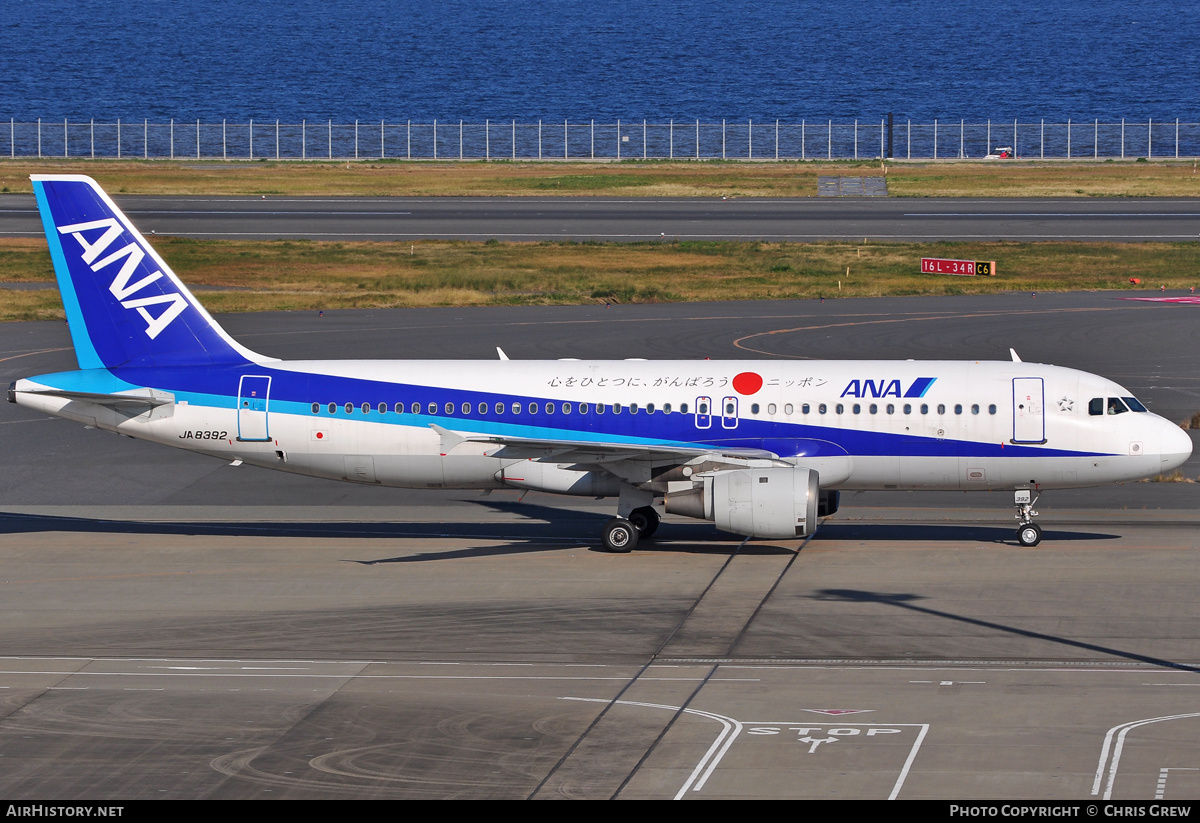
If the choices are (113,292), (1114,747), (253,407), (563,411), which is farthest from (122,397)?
(1114,747)

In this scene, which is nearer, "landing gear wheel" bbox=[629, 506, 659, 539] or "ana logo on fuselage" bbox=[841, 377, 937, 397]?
"ana logo on fuselage" bbox=[841, 377, 937, 397]

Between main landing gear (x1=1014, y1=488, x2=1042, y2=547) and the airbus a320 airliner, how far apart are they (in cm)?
5

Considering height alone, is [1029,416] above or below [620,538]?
above

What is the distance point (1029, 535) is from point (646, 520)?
9.88 metres

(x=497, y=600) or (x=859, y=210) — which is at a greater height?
(x=859, y=210)

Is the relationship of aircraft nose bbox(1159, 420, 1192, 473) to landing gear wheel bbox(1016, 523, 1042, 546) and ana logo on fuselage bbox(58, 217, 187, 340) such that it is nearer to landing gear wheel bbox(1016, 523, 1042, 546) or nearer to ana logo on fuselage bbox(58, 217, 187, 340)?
landing gear wheel bbox(1016, 523, 1042, 546)

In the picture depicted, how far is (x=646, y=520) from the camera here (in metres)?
37.2

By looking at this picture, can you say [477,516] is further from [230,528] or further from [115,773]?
[115,773]

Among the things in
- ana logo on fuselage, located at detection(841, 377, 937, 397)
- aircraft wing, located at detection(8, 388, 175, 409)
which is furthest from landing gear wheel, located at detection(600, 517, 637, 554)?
aircraft wing, located at detection(8, 388, 175, 409)

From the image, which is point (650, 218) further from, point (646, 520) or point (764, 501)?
point (764, 501)

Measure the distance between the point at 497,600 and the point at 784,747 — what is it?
10.9 m

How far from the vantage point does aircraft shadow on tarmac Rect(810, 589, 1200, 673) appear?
85.2 ft

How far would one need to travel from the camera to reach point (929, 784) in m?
19.8
